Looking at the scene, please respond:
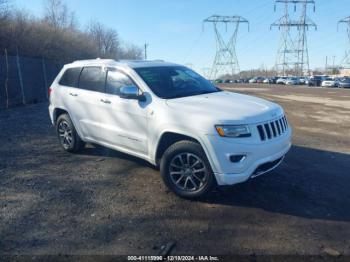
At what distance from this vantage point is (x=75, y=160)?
243 inches

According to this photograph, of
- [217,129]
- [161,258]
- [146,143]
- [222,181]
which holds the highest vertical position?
[217,129]

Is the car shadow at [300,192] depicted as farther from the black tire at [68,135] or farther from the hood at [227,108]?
the black tire at [68,135]

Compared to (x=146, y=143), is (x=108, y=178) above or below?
below

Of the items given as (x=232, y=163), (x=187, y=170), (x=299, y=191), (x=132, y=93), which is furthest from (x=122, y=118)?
(x=299, y=191)

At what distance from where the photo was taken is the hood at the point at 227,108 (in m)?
4.04

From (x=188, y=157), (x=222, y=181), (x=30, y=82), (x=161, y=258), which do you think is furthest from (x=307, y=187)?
(x=30, y=82)

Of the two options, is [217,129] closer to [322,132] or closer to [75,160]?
[75,160]

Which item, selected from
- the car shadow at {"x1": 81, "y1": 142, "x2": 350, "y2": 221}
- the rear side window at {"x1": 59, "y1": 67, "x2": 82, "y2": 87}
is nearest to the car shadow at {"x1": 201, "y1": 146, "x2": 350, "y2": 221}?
the car shadow at {"x1": 81, "y1": 142, "x2": 350, "y2": 221}

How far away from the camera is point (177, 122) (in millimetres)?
4293

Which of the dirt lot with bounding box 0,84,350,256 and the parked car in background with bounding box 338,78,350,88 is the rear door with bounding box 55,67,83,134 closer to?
the dirt lot with bounding box 0,84,350,256

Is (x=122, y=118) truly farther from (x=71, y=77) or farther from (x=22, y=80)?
(x=22, y=80)

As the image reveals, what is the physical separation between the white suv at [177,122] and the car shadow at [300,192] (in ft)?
1.41

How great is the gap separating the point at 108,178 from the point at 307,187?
3.04m

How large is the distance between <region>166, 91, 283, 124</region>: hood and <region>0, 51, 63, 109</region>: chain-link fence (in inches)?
441
